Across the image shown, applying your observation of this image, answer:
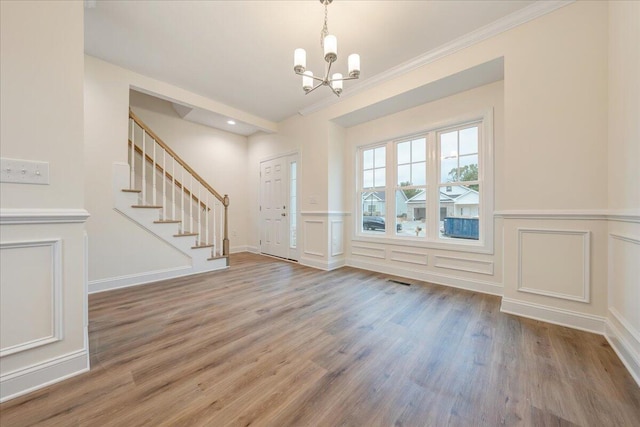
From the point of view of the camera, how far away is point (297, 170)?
4637 mm

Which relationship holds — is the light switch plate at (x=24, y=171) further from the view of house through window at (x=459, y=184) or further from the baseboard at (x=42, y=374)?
the view of house through window at (x=459, y=184)

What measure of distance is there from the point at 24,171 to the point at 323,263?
346 centimetres

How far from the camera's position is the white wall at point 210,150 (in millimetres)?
4426

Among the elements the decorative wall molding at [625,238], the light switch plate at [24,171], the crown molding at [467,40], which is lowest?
the decorative wall molding at [625,238]

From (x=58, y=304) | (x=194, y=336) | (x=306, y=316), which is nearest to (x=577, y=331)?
(x=306, y=316)

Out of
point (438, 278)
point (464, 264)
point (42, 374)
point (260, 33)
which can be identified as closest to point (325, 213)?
point (438, 278)

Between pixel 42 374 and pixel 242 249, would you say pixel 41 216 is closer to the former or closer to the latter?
pixel 42 374

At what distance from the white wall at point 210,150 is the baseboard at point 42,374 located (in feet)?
13.6

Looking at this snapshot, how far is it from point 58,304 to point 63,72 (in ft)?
4.48

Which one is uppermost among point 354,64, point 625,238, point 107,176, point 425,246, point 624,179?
point 354,64

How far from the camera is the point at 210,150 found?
206 inches

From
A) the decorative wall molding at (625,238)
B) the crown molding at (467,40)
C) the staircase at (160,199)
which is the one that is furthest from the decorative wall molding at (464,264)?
A: the staircase at (160,199)

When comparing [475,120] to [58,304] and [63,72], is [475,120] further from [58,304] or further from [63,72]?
[58,304]

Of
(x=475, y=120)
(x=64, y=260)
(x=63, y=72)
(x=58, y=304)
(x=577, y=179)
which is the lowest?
(x=58, y=304)
